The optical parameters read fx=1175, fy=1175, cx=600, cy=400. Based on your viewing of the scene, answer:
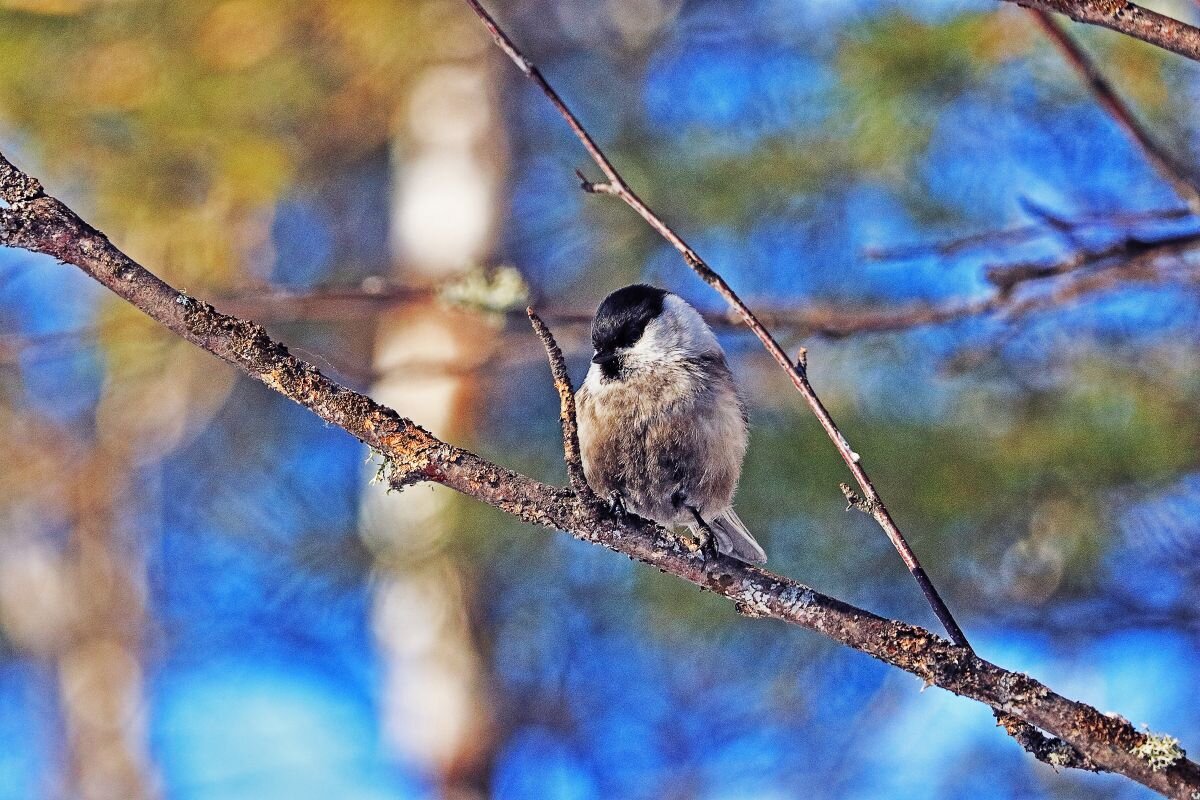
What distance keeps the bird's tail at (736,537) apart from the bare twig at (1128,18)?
5.28 ft

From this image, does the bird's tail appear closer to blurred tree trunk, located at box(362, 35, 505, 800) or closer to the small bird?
the small bird

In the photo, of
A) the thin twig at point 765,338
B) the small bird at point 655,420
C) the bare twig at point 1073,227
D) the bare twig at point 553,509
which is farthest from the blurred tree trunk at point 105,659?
the thin twig at point 765,338

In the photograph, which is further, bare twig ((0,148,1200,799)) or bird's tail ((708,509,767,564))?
bird's tail ((708,509,767,564))

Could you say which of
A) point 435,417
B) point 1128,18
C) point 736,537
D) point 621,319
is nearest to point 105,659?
point 435,417

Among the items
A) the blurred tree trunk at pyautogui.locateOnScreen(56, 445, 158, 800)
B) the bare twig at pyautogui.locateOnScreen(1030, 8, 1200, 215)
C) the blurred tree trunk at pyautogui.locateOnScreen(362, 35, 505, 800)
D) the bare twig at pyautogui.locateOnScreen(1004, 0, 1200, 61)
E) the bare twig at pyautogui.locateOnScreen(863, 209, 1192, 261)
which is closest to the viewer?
the bare twig at pyautogui.locateOnScreen(1004, 0, 1200, 61)

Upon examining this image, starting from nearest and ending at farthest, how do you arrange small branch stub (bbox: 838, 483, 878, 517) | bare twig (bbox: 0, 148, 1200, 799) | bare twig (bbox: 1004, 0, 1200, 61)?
bare twig (bbox: 1004, 0, 1200, 61) → bare twig (bbox: 0, 148, 1200, 799) → small branch stub (bbox: 838, 483, 878, 517)

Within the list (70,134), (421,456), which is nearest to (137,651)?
(70,134)

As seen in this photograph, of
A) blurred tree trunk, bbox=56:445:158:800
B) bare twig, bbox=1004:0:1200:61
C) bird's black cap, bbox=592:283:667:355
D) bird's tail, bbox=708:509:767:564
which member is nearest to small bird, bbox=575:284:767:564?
bird's black cap, bbox=592:283:667:355

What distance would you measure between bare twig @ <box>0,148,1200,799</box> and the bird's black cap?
94cm

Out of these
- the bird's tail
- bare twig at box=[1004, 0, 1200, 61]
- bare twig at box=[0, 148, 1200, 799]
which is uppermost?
the bird's tail

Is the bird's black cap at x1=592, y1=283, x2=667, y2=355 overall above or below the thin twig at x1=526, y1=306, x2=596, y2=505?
above

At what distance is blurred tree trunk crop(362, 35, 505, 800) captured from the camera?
4.27 m

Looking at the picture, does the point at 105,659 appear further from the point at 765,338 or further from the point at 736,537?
the point at 765,338

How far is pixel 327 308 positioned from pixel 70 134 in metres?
1.19
